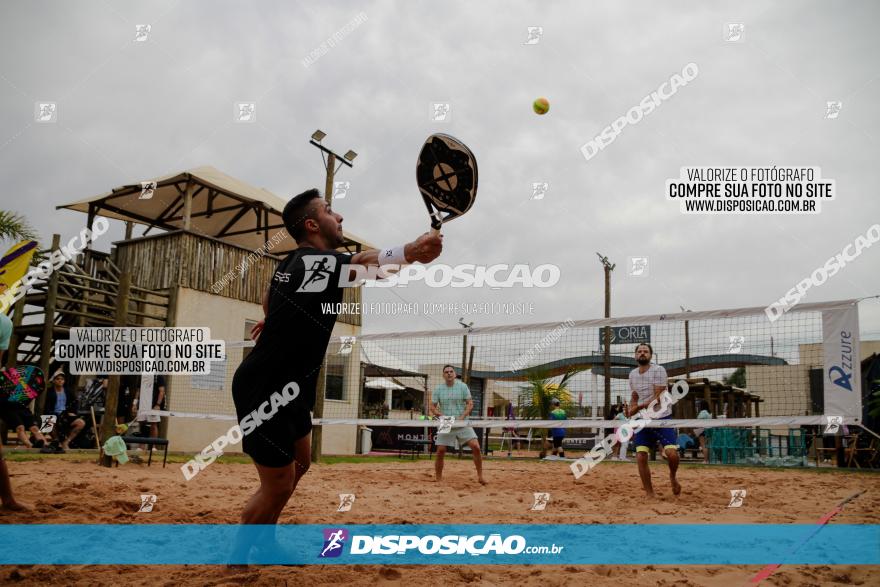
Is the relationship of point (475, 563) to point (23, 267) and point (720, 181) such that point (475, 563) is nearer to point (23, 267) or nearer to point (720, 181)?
point (23, 267)

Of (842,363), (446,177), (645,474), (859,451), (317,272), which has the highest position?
(446,177)

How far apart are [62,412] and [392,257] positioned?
444 inches

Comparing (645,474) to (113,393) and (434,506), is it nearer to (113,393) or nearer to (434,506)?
(434,506)

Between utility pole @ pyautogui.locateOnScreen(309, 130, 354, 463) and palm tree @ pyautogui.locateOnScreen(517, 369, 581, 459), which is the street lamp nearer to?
utility pole @ pyautogui.locateOnScreen(309, 130, 354, 463)

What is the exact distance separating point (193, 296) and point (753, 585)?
14.4 meters

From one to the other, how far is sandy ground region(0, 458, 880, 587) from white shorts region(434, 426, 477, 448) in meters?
0.56

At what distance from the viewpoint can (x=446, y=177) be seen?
365cm

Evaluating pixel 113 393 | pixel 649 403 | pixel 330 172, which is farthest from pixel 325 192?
pixel 649 403

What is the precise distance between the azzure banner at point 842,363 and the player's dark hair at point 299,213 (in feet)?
21.6

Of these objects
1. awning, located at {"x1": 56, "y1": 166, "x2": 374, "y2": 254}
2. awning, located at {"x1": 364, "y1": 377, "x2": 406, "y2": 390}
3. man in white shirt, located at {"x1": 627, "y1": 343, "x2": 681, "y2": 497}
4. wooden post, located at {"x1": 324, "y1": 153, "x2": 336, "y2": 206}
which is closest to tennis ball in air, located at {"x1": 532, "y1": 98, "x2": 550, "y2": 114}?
man in white shirt, located at {"x1": 627, "y1": 343, "x2": 681, "y2": 497}

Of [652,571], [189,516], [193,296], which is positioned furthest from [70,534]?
[193,296]

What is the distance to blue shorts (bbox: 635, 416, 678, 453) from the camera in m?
7.68

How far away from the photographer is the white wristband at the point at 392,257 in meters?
3.40

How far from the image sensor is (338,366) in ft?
59.4
